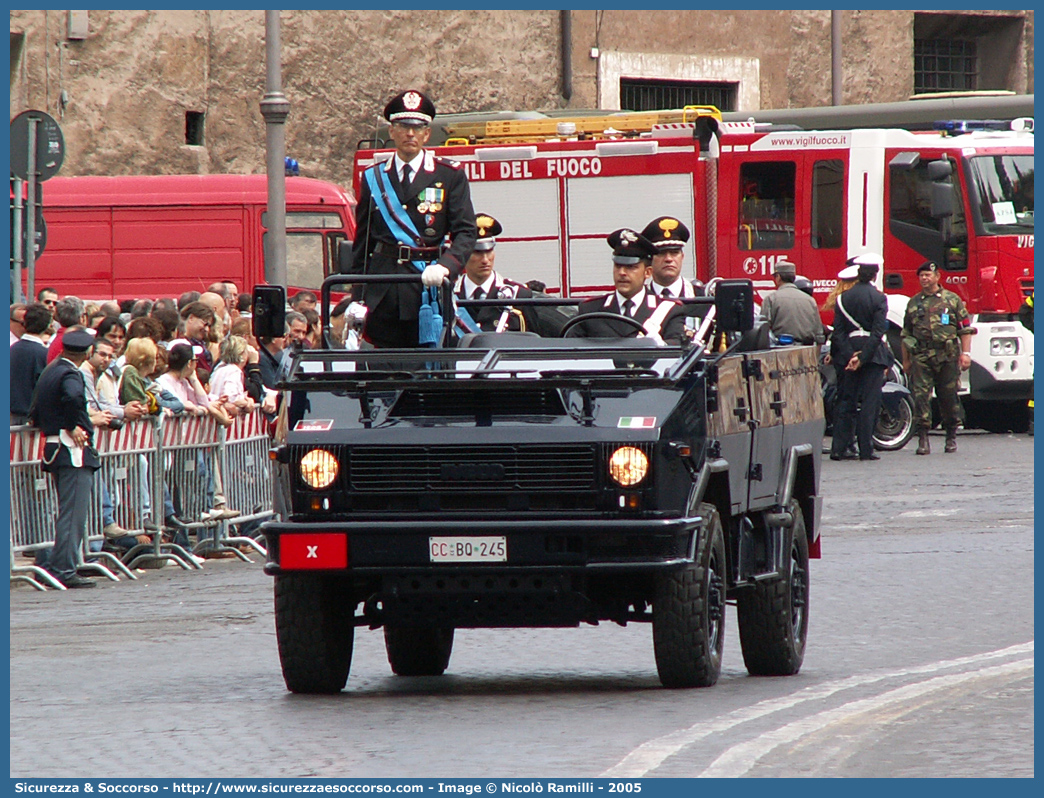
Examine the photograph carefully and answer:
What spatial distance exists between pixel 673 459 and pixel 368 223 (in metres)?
2.69

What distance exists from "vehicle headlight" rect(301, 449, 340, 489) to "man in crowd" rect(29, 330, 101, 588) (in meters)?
5.53

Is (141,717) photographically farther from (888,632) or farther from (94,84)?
(94,84)

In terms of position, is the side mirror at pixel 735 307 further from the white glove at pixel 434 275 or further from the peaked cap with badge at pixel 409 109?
the peaked cap with badge at pixel 409 109

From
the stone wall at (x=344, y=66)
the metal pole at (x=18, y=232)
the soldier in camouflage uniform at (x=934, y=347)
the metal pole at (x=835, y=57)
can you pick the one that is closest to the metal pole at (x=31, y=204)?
the metal pole at (x=18, y=232)

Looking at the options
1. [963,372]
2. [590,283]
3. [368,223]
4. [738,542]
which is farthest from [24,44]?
[738,542]

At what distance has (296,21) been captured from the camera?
110 feet

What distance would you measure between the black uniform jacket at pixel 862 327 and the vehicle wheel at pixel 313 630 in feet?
46.6

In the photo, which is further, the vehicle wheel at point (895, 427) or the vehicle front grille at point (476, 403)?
the vehicle wheel at point (895, 427)

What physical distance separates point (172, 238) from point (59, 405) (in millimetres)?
13779

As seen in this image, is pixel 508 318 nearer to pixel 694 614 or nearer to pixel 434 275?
pixel 434 275

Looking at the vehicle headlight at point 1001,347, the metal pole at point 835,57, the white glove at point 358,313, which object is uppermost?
the metal pole at point 835,57

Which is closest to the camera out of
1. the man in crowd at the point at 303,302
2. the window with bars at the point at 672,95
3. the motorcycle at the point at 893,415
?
the man in crowd at the point at 303,302

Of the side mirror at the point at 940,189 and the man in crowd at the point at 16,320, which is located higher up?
the side mirror at the point at 940,189

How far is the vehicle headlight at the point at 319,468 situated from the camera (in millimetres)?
8477
